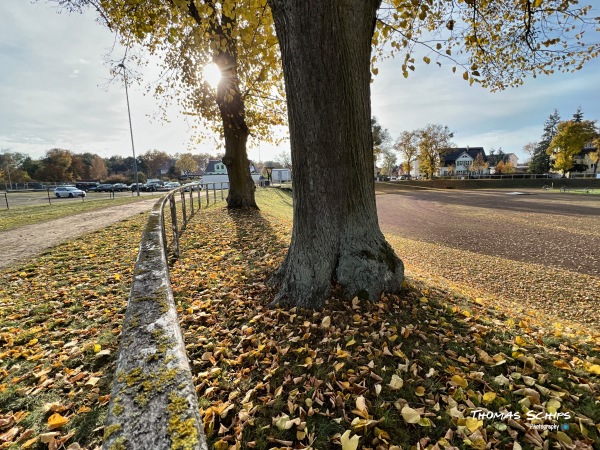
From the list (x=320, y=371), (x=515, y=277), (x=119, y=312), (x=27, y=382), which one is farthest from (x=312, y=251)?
(x=515, y=277)

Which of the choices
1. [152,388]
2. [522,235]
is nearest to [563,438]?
[152,388]

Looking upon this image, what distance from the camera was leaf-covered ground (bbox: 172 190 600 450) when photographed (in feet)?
6.18

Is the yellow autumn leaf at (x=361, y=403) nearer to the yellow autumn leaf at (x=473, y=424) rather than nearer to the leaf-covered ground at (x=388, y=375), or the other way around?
the leaf-covered ground at (x=388, y=375)

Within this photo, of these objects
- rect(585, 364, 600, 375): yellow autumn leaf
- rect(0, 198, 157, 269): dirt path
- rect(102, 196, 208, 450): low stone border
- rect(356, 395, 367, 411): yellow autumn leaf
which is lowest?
rect(585, 364, 600, 375): yellow autumn leaf

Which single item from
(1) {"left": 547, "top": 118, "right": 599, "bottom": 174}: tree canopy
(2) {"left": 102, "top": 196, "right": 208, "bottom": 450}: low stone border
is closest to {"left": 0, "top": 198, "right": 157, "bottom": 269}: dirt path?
(2) {"left": 102, "top": 196, "right": 208, "bottom": 450}: low stone border

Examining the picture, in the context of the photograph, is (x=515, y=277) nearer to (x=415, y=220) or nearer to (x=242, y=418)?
(x=242, y=418)

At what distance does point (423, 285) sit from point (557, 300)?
3.73 meters

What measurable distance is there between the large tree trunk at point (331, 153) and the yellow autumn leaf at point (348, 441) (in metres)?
1.49

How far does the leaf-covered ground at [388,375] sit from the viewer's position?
6.18 ft

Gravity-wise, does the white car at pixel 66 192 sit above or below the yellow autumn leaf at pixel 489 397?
above

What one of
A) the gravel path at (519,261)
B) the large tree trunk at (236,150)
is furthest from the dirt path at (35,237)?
the gravel path at (519,261)

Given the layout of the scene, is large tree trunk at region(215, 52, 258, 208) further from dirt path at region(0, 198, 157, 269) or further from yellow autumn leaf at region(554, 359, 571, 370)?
yellow autumn leaf at region(554, 359, 571, 370)

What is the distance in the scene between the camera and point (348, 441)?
1759 mm

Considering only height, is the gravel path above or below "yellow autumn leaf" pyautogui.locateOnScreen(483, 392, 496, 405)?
below
